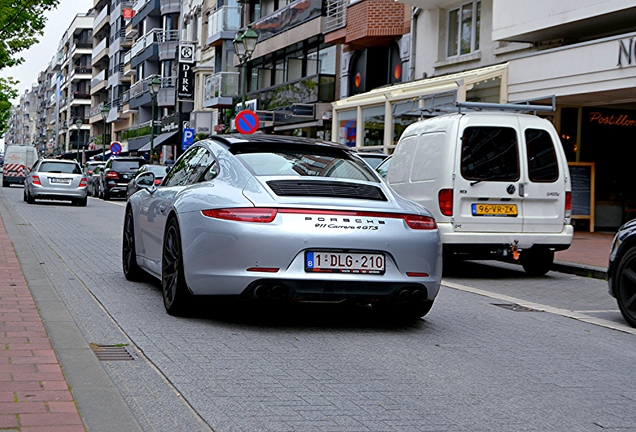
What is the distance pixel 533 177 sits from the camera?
12.5m

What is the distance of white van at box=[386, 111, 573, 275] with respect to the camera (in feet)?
40.1

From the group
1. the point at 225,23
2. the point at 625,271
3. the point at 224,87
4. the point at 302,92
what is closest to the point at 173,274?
the point at 625,271

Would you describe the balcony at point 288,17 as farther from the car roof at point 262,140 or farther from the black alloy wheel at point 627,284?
the black alloy wheel at point 627,284

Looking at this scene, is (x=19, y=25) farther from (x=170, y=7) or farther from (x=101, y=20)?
(x=101, y=20)

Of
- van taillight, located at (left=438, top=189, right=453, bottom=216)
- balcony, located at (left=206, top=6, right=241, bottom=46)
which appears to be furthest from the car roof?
balcony, located at (left=206, top=6, right=241, bottom=46)

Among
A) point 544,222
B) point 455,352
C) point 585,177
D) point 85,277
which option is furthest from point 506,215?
point 585,177

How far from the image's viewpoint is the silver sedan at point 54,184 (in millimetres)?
30406

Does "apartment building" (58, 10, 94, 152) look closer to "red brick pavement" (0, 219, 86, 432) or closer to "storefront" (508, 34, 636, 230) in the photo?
"storefront" (508, 34, 636, 230)

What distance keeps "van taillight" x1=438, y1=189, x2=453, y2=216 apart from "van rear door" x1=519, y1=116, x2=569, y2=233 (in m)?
0.96

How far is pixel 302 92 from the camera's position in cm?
3750

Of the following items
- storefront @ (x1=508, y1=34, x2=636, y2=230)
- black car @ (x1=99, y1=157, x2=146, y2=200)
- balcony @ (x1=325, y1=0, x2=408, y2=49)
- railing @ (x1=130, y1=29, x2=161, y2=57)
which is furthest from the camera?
railing @ (x1=130, y1=29, x2=161, y2=57)

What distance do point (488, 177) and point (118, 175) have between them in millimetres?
27693

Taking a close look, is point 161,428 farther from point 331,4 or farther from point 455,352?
point 331,4

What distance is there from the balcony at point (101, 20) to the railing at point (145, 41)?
23708mm
